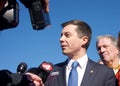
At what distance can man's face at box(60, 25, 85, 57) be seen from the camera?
4.26 m

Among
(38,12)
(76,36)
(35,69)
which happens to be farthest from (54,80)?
(38,12)

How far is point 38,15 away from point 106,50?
2894 mm

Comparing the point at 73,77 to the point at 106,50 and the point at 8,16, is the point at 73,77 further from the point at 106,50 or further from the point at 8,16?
the point at 8,16

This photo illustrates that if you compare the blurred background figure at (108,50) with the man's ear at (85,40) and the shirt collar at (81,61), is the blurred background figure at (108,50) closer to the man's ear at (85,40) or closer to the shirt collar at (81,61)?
the man's ear at (85,40)

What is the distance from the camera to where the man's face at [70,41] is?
4.26 m

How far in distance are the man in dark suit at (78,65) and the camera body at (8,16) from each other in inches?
68.6

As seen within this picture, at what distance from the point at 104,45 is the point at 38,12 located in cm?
291

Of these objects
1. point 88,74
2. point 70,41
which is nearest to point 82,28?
point 70,41

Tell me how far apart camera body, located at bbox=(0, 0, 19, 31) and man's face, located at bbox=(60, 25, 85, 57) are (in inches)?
83.6

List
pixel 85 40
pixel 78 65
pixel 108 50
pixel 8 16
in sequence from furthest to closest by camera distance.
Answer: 1. pixel 108 50
2. pixel 85 40
3. pixel 78 65
4. pixel 8 16

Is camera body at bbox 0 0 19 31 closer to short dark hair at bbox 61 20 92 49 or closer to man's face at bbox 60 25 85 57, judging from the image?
man's face at bbox 60 25 85 57

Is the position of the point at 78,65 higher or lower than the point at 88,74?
higher

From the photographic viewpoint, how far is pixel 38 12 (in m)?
2.32

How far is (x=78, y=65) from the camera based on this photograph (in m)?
4.12
